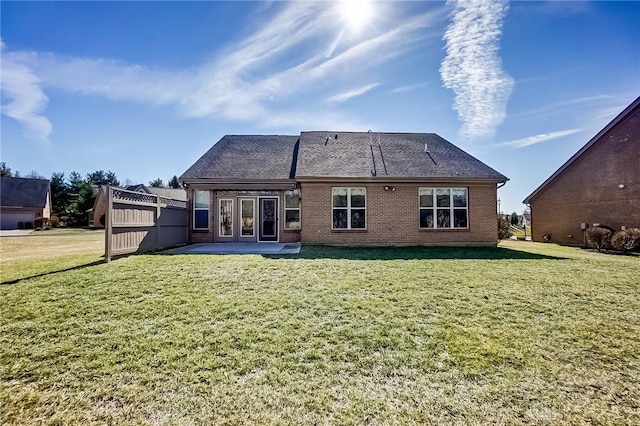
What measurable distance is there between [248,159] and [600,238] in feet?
58.0

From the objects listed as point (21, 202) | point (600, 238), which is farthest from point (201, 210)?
point (21, 202)

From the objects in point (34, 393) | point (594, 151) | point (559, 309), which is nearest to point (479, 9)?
point (559, 309)

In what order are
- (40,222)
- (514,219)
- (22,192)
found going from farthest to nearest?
(22,192) → (40,222) → (514,219)

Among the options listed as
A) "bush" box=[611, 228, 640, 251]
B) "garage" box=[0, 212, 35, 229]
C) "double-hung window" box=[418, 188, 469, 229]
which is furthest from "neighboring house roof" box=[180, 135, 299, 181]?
"garage" box=[0, 212, 35, 229]

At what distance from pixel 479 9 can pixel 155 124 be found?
15265 mm

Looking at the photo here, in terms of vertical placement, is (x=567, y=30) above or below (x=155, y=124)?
above

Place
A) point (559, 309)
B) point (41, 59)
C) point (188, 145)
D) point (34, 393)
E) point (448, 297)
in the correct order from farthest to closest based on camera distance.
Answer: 1. point (188, 145)
2. point (41, 59)
3. point (448, 297)
4. point (559, 309)
5. point (34, 393)

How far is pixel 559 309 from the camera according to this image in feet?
17.0

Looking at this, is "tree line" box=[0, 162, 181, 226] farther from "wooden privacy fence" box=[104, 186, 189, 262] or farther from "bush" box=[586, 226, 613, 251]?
"bush" box=[586, 226, 613, 251]

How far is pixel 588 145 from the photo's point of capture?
56.1 ft

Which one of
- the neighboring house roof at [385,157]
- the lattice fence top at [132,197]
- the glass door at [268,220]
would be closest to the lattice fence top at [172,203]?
the lattice fence top at [132,197]

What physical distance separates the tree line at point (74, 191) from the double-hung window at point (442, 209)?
32.1 m

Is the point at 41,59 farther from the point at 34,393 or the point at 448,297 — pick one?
the point at 448,297

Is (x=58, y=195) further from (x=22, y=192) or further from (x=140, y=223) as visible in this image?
(x=140, y=223)
